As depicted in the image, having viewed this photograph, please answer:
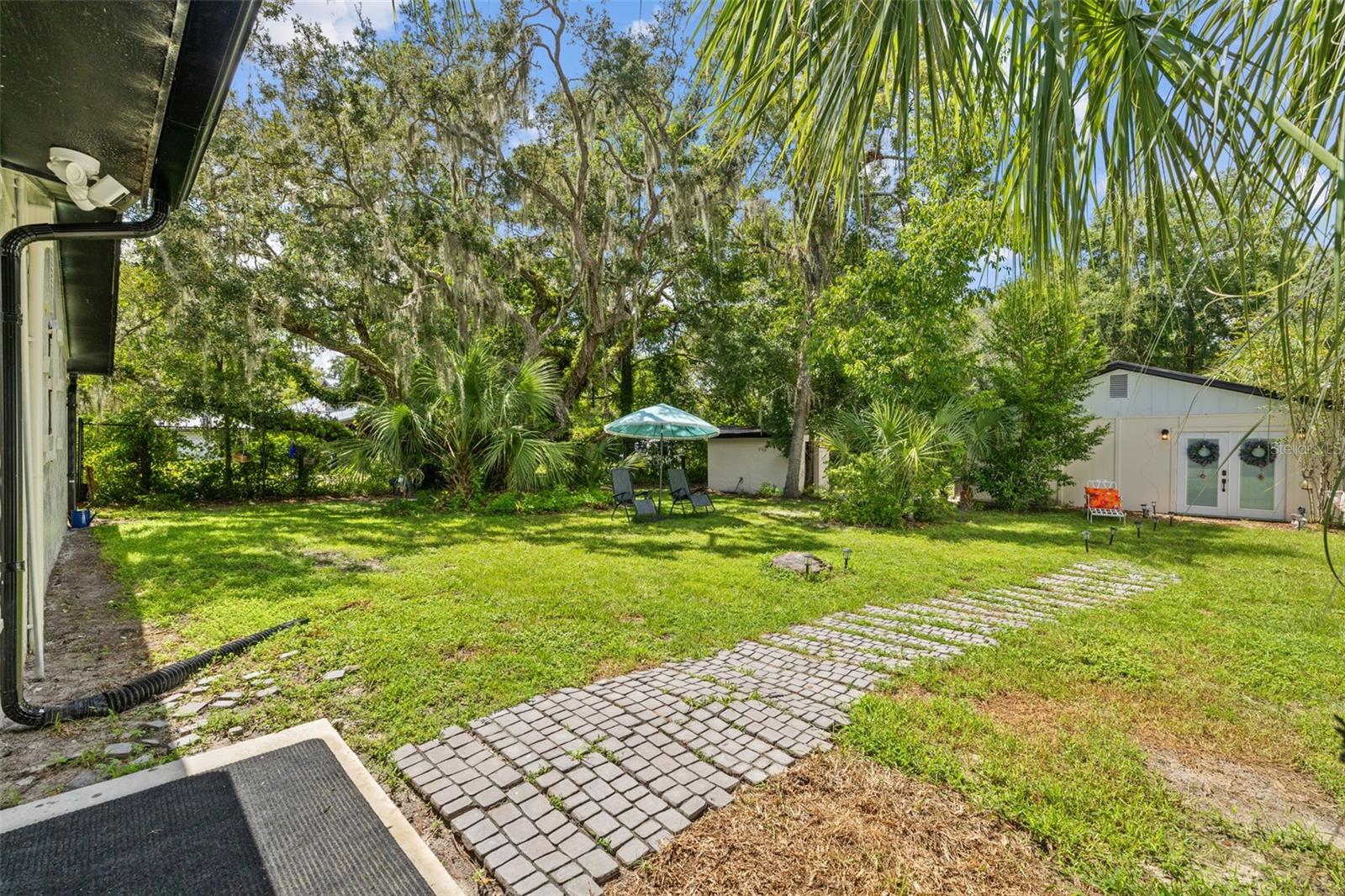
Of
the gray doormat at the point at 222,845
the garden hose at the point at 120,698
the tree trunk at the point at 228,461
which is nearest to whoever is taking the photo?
the gray doormat at the point at 222,845

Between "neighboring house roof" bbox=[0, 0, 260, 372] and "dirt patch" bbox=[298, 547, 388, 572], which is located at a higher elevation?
"neighboring house roof" bbox=[0, 0, 260, 372]

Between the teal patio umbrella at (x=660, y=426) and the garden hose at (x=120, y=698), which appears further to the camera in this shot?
the teal patio umbrella at (x=660, y=426)

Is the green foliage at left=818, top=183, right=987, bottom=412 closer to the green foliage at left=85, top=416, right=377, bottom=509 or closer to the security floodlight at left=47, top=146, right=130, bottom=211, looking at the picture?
the green foliage at left=85, top=416, right=377, bottom=509

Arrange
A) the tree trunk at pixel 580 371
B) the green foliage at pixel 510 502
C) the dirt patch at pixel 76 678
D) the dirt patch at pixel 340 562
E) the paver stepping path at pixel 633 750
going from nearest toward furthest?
1. the paver stepping path at pixel 633 750
2. the dirt patch at pixel 76 678
3. the dirt patch at pixel 340 562
4. the green foliage at pixel 510 502
5. the tree trunk at pixel 580 371

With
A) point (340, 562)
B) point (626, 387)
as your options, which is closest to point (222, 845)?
point (340, 562)

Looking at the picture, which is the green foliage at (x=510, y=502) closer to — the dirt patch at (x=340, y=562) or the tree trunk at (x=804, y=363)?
the dirt patch at (x=340, y=562)

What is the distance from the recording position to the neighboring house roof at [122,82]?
5.69ft

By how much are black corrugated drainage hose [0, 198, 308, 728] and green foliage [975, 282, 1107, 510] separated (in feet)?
40.3

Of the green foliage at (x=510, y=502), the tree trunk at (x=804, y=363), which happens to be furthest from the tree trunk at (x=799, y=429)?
the green foliage at (x=510, y=502)

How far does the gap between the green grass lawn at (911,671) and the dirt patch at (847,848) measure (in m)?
0.16

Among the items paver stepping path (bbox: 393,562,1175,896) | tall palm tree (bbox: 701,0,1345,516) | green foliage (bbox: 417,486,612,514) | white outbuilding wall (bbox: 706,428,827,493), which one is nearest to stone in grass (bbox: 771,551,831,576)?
paver stepping path (bbox: 393,562,1175,896)

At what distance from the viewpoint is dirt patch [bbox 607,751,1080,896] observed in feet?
6.44

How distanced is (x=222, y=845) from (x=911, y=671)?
10.8 feet

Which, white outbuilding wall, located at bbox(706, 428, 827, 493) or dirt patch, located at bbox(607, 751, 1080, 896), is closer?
dirt patch, located at bbox(607, 751, 1080, 896)
